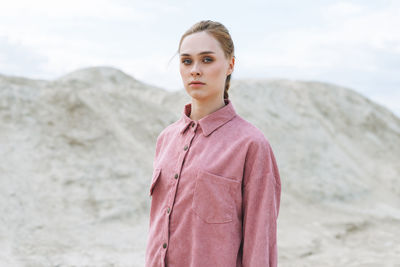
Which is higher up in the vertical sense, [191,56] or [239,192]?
[191,56]

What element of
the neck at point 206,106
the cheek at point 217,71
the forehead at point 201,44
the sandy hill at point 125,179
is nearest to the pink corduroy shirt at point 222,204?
the neck at point 206,106

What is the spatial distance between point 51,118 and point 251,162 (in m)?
7.05

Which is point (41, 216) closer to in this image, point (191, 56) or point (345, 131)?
point (191, 56)

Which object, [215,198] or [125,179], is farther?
[125,179]

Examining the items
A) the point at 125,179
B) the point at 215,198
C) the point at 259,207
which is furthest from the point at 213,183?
the point at 125,179

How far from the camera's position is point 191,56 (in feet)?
6.22

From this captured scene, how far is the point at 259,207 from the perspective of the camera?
1.75 metres

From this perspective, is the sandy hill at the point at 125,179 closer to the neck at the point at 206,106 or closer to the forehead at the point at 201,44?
the neck at the point at 206,106

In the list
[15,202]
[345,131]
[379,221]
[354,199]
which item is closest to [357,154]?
[345,131]

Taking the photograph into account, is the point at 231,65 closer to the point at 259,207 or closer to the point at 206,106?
the point at 206,106

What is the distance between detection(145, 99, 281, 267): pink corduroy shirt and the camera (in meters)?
1.74

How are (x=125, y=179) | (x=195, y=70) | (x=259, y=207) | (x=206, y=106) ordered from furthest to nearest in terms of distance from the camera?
(x=125, y=179) < (x=206, y=106) < (x=195, y=70) < (x=259, y=207)

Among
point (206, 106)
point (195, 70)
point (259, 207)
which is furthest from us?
point (206, 106)

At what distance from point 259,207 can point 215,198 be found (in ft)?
0.62
